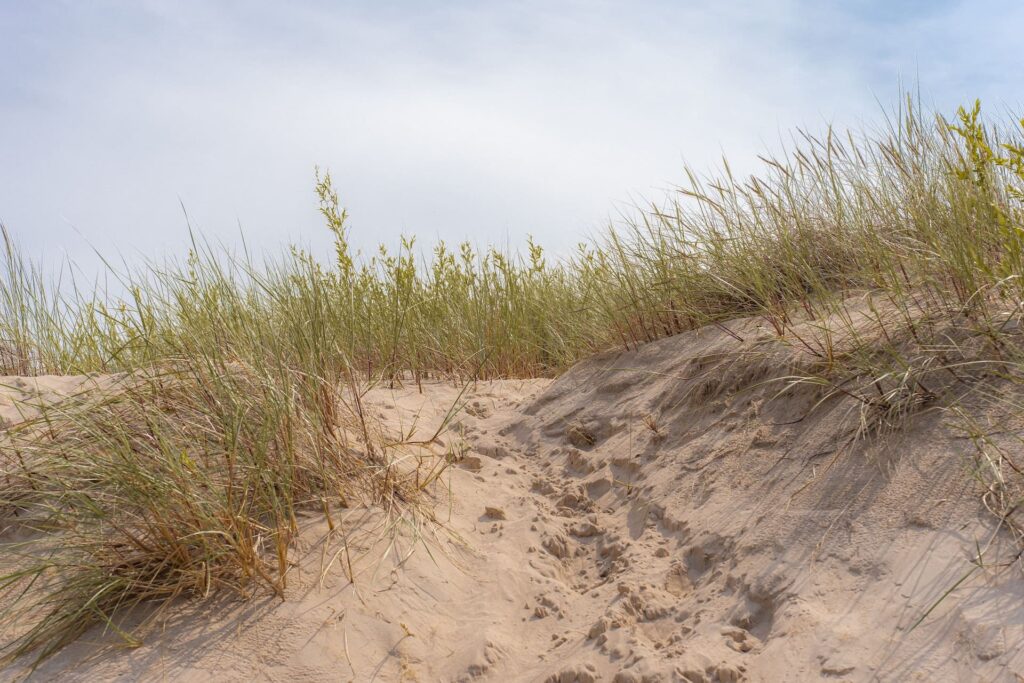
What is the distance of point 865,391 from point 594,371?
165 cm

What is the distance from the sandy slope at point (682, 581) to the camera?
1.94m

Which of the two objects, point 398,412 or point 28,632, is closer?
point 28,632

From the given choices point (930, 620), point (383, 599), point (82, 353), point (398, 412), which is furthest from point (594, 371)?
point (82, 353)

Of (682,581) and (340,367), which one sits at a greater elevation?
(340,367)

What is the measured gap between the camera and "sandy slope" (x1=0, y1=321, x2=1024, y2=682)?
1.94 metres

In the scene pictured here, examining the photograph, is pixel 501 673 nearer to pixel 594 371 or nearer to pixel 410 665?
pixel 410 665

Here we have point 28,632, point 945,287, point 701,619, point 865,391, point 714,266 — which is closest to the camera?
point 701,619

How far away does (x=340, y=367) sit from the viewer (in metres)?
3.12

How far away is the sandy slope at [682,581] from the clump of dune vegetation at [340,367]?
0.13 m

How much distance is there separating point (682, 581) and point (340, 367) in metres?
1.53

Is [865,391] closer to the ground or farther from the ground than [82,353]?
closer to the ground

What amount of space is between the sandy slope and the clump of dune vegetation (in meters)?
0.13

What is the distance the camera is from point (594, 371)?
4113 millimetres

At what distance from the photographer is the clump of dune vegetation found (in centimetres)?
233
